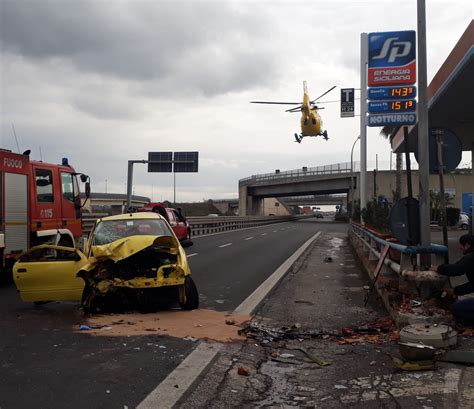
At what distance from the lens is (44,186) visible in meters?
12.2

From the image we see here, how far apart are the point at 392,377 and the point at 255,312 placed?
12.1 feet

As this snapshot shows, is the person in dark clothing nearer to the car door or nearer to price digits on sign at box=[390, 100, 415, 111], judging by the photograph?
the car door

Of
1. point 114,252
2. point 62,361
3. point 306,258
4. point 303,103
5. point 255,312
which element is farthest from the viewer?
point 303,103

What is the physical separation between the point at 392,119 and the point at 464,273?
584 centimetres

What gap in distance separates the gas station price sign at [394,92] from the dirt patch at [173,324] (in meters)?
6.23

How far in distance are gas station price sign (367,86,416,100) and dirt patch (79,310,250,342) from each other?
20.4 ft

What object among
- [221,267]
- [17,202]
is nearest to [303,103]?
[221,267]

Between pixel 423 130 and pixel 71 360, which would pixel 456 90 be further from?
pixel 71 360

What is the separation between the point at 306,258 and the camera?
1770cm

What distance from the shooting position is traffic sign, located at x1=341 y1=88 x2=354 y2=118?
27000mm

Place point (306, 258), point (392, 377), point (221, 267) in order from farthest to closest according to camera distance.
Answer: point (306, 258) < point (221, 267) < point (392, 377)

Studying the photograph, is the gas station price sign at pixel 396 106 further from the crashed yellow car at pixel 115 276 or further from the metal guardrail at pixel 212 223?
the metal guardrail at pixel 212 223

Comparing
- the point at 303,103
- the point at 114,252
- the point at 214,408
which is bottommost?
the point at 214,408

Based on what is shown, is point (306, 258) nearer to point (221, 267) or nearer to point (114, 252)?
point (221, 267)
